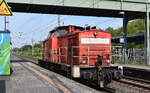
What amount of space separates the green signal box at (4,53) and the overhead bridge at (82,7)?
2004cm

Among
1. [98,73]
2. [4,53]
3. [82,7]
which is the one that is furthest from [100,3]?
[4,53]

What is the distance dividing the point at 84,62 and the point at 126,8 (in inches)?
852

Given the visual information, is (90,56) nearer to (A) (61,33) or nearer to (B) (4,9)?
(A) (61,33)

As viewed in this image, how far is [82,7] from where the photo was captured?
1312 inches

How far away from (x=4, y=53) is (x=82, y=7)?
23.1 metres

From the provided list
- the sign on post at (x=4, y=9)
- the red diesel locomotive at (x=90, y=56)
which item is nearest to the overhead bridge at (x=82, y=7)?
the red diesel locomotive at (x=90, y=56)

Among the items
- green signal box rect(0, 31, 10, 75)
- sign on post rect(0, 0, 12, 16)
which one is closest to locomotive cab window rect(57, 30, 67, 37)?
green signal box rect(0, 31, 10, 75)

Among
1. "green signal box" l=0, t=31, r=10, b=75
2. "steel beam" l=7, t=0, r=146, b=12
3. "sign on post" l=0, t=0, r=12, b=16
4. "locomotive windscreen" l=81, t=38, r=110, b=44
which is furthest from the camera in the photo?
"steel beam" l=7, t=0, r=146, b=12

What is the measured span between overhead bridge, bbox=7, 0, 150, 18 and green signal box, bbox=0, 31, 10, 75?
20037 millimetres

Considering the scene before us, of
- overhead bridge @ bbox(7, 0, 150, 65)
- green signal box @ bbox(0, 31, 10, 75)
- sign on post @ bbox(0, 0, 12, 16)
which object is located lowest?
green signal box @ bbox(0, 31, 10, 75)

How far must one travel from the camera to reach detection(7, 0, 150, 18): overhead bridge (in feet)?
104

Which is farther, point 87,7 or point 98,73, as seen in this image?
point 87,7

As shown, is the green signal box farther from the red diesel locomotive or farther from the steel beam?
the steel beam

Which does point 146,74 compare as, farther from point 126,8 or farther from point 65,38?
point 126,8
